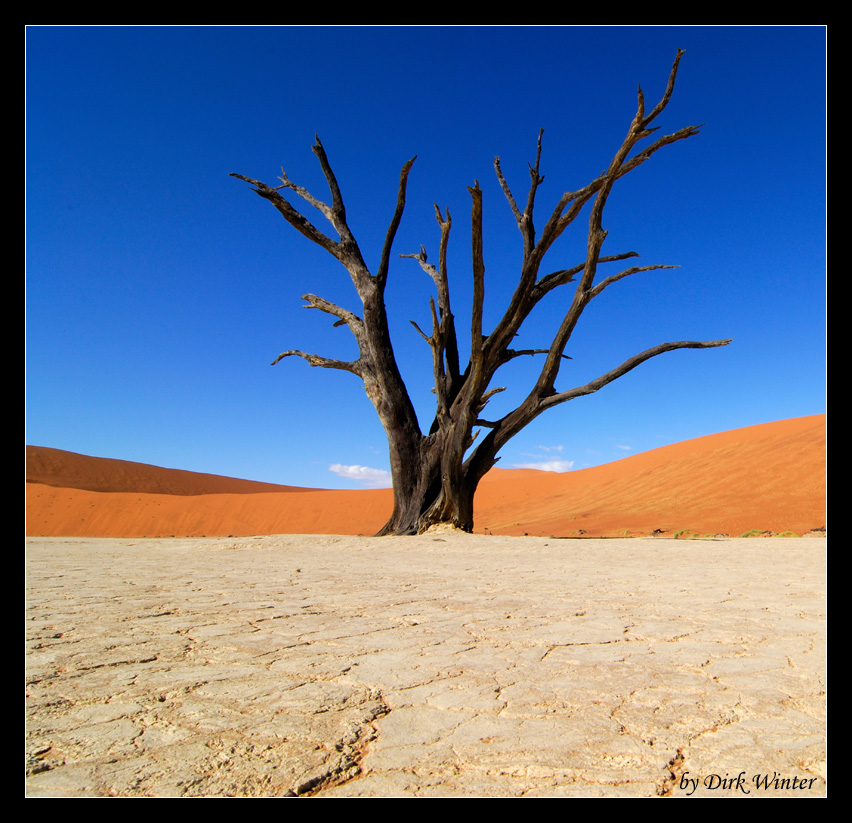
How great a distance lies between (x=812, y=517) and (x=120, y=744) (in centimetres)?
1503

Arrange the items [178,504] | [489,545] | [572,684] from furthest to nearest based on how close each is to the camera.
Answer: [178,504]
[489,545]
[572,684]

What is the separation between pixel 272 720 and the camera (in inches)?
62.6

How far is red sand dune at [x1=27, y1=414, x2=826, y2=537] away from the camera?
15094mm

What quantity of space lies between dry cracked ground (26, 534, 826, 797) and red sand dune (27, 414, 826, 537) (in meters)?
11.5

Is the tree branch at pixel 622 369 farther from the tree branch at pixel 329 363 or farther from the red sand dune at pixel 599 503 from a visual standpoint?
the red sand dune at pixel 599 503

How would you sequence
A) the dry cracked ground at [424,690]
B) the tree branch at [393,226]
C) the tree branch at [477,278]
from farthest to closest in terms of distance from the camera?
the tree branch at [393,226], the tree branch at [477,278], the dry cracked ground at [424,690]

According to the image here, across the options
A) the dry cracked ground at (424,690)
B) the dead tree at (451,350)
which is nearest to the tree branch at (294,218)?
the dead tree at (451,350)

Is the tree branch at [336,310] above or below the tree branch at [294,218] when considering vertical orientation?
A: below

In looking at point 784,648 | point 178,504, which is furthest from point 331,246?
point 178,504

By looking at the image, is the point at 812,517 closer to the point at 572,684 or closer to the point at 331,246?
the point at 331,246

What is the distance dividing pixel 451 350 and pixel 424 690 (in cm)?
887

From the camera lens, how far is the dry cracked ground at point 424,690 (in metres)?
1.31

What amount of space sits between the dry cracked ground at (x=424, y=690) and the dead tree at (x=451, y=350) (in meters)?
5.81

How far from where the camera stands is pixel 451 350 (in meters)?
A: 10.5
